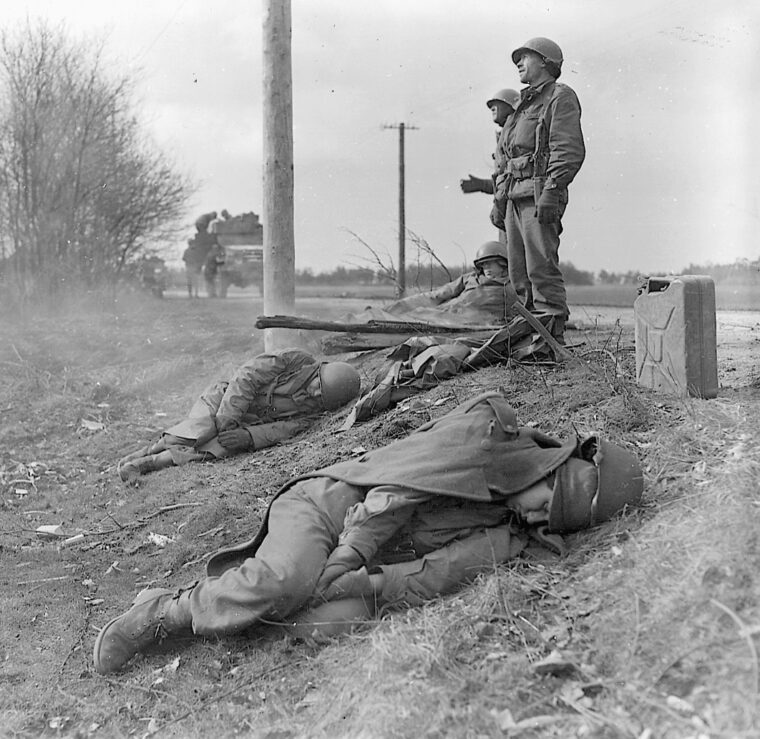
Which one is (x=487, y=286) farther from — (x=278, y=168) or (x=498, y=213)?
(x=278, y=168)

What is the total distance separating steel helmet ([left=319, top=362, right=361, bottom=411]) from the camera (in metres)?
7.45

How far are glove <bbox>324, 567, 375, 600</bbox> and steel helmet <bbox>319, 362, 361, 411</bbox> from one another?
12.6 feet

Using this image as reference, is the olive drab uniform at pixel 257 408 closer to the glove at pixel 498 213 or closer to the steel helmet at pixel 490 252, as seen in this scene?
the glove at pixel 498 213

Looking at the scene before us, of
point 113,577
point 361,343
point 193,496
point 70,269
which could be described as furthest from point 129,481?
point 70,269

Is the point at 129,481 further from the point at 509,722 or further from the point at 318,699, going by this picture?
the point at 509,722

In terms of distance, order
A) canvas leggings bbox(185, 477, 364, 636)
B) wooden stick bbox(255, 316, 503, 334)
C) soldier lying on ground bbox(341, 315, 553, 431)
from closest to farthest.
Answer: canvas leggings bbox(185, 477, 364, 636), soldier lying on ground bbox(341, 315, 553, 431), wooden stick bbox(255, 316, 503, 334)

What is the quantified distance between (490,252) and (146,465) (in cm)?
425

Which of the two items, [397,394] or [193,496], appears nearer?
[193,496]

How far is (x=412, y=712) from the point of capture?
9.50 ft

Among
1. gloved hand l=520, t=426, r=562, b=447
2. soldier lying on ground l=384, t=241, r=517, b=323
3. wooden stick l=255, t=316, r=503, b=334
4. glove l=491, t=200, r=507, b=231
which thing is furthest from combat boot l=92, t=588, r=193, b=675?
soldier lying on ground l=384, t=241, r=517, b=323

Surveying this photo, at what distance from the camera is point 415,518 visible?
155 inches

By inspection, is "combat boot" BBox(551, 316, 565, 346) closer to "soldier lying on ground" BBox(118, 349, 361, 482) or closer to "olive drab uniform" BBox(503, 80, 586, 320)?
"olive drab uniform" BBox(503, 80, 586, 320)

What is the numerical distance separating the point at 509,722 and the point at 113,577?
9.52ft

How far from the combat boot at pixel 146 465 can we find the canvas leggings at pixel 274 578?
342 cm
